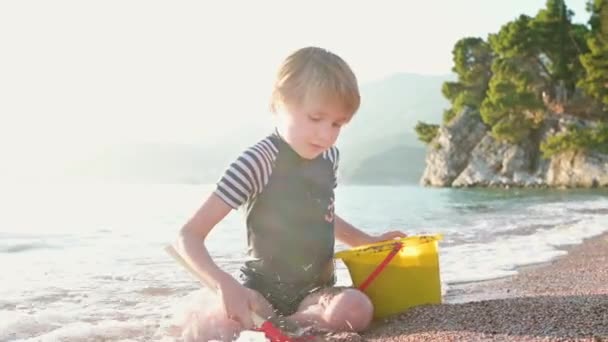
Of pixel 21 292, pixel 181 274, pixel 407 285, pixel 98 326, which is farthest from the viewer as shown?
pixel 181 274

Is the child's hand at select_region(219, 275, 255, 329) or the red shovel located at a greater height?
the child's hand at select_region(219, 275, 255, 329)

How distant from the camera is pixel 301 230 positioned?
2.30m

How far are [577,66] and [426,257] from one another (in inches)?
1516

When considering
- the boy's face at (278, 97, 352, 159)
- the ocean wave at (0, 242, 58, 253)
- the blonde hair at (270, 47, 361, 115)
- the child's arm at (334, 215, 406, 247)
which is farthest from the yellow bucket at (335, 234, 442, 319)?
the ocean wave at (0, 242, 58, 253)

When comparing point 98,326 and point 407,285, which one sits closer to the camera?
point 407,285

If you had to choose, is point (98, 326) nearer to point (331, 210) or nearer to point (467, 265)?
point (331, 210)

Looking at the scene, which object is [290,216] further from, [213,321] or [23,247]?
[23,247]

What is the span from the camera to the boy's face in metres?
2.10

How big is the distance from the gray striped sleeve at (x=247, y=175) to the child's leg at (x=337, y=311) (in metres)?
0.42

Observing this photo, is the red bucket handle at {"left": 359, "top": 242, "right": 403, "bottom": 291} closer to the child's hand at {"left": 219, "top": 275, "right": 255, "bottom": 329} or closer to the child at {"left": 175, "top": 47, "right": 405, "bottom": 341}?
the child at {"left": 175, "top": 47, "right": 405, "bottom": 341}

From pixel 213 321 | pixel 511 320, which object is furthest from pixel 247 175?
pixel 511 320

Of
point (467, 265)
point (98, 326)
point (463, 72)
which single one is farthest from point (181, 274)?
point (463, 72)

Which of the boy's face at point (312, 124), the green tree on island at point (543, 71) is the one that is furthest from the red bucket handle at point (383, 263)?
the green tree on island at point (543, 71)

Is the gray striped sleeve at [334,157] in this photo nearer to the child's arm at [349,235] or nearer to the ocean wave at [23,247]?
the child's arm at [349,235]
